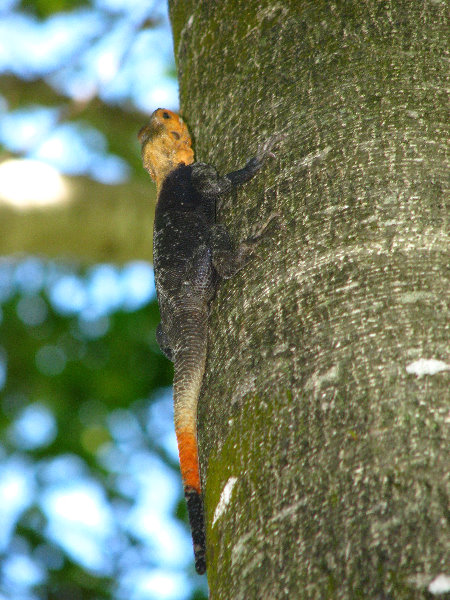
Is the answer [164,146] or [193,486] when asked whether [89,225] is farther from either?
[193,486]

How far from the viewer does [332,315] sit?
203 centimetres

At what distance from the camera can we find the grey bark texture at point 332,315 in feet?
5.48

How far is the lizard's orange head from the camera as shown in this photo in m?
4.82

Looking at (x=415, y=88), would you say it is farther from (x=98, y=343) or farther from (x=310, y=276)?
(x=98, y=343)

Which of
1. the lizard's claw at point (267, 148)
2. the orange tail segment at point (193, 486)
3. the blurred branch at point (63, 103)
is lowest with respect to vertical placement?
the orange tail segment at point (193, 486)

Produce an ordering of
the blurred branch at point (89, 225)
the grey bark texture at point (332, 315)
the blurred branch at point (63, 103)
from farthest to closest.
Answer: the blurred branch at point (63, 103)
the blurred branch at point (89, 225)
the grey bark texture at point (332, 315)

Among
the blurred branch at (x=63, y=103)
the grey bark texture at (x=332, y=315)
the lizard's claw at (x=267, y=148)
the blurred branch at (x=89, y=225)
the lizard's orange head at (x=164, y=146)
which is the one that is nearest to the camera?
the grey bark texture at (x=332, y=315)

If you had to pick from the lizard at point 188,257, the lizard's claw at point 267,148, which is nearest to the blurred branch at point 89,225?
the lizard at point 188,257

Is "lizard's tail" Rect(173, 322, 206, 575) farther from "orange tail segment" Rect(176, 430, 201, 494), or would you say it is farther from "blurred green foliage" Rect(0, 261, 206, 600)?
"blurred green foliage" Rect(0, 261, 206, 600)

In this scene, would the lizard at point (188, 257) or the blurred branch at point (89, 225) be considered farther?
the blurred branch at point (89, 225)

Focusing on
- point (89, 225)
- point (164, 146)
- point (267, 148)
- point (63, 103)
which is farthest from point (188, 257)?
point (63, 103)

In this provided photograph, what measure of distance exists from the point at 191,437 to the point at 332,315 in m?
0.87

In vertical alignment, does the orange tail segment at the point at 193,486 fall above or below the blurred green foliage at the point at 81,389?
below

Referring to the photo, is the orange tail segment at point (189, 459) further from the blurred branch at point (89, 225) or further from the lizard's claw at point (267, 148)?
the blurred branch at point (89, 225)
